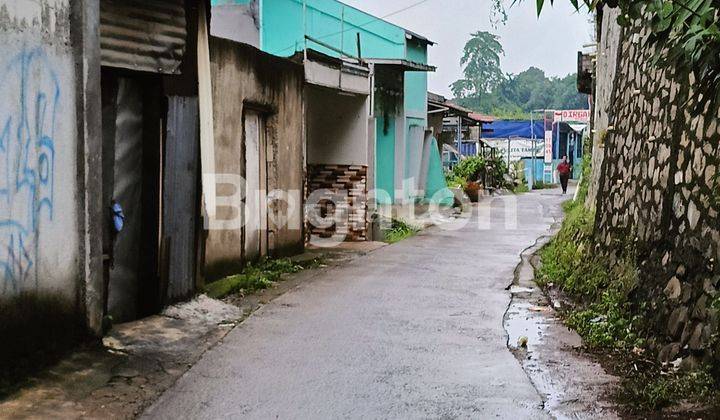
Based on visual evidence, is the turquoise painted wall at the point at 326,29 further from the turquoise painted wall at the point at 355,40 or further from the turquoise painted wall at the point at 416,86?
the turquoise painted wall at the point at 416,86

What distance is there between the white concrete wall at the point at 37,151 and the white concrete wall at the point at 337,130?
10646 mm

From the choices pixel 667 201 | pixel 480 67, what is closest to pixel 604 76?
pixel 667 201

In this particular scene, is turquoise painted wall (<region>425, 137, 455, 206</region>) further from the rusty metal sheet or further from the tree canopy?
the tree canopy

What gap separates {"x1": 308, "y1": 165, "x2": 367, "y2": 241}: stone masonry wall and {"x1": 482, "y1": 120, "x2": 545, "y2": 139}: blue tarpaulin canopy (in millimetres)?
30864

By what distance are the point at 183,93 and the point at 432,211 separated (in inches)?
655

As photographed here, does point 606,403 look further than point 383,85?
No

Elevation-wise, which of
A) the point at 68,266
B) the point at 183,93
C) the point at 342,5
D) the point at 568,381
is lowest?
the point at 568,381

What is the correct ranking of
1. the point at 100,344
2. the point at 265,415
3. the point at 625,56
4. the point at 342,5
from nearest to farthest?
1. the point at 265,415
2. the point at 100,344
3. the point at 625,56
4. the point at 342,5

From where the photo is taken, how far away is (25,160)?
627cm

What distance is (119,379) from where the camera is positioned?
6488 mm

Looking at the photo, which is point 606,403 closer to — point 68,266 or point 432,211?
point 68,266

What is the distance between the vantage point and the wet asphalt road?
239 inches

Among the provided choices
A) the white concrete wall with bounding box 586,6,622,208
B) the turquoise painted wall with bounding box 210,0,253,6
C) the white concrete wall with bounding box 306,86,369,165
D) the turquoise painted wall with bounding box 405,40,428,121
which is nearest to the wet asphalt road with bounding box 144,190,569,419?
the white concrete wall with bounding box 586,6,622,208

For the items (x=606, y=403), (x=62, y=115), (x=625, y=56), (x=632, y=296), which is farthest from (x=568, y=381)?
(x=625, y=56)
